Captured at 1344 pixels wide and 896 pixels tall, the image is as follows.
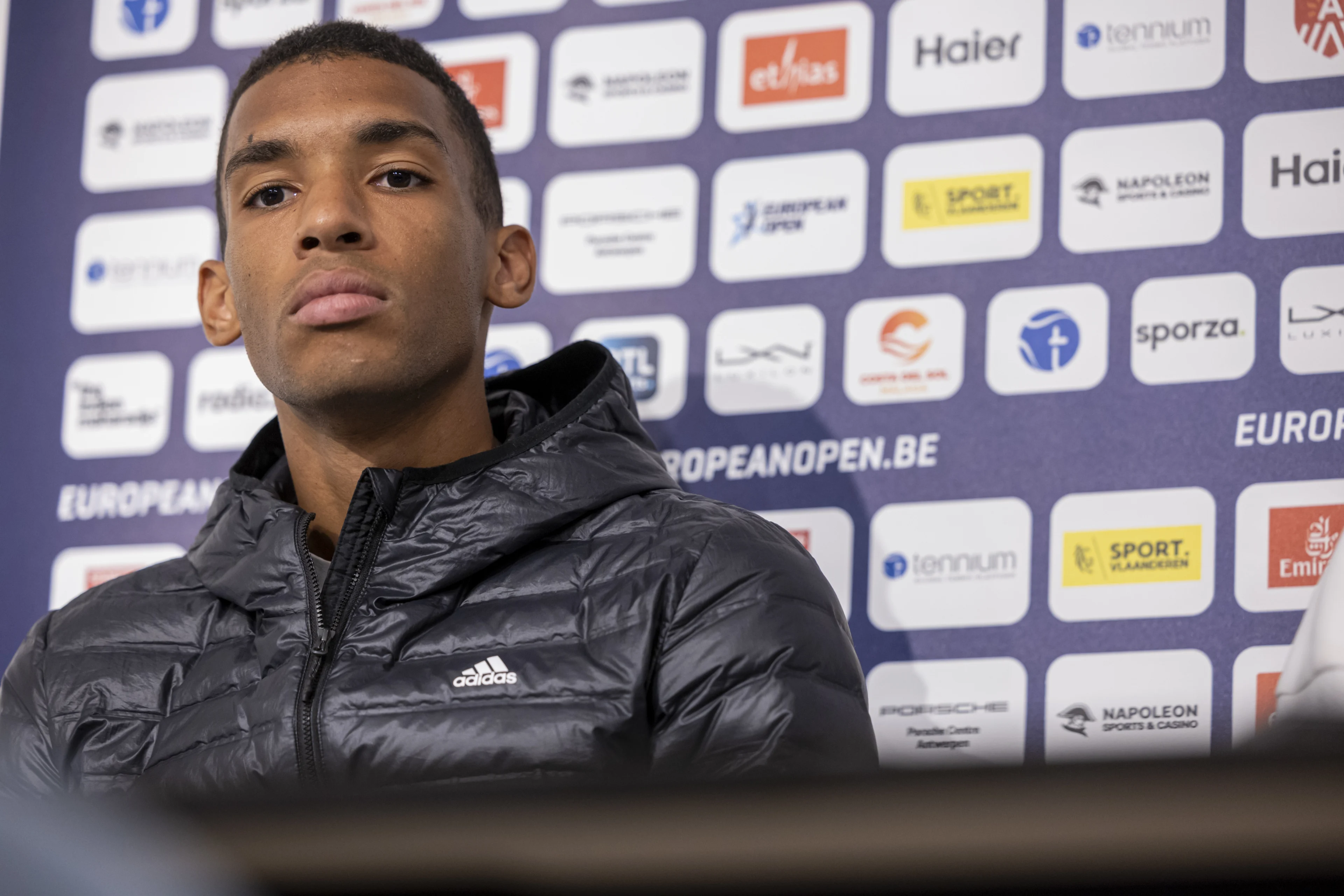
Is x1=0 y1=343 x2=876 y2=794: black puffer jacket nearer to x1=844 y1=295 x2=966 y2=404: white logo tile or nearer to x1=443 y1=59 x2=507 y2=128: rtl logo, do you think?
x1=844 y1=295 x2=966 y2=404: white logo tile

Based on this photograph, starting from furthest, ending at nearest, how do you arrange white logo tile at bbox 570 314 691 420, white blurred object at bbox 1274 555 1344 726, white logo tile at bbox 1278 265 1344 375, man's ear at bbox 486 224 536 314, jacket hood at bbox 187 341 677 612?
white logo tile at bbox 570 314 691 420 → white logo tile at bbox 1278 265 1344 375 → man's ear at bbox 486 224 536 314 → jacket hood at bbox 187 341 677 612 → white blurred object at bbox 1274 555 1344 726

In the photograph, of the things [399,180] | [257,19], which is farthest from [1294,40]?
[257,19]

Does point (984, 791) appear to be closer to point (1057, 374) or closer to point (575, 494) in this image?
point (575, 494)

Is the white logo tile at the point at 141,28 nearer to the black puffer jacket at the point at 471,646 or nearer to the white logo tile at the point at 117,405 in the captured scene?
the white logo tile at the point at 117,405

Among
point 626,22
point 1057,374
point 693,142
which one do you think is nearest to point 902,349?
point 1057,374

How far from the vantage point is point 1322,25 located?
75.0 inches

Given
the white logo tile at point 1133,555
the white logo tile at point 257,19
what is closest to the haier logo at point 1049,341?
the white logo tile at point 1133,555

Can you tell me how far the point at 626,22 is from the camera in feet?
7.09

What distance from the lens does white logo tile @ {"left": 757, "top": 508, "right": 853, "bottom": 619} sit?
191 cm

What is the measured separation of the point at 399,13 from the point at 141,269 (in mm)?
520

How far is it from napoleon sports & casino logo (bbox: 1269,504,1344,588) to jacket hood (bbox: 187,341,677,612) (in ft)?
2.36

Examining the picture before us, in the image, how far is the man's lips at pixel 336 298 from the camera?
1.51 meters

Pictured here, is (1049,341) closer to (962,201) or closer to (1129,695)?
(962,201)

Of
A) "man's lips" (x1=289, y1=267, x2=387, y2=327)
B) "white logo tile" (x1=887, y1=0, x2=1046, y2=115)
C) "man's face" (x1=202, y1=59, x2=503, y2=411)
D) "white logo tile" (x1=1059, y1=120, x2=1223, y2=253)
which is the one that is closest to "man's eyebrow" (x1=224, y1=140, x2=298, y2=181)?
"man's face" (x1=202, y1=59, x2=503, y2=411)
